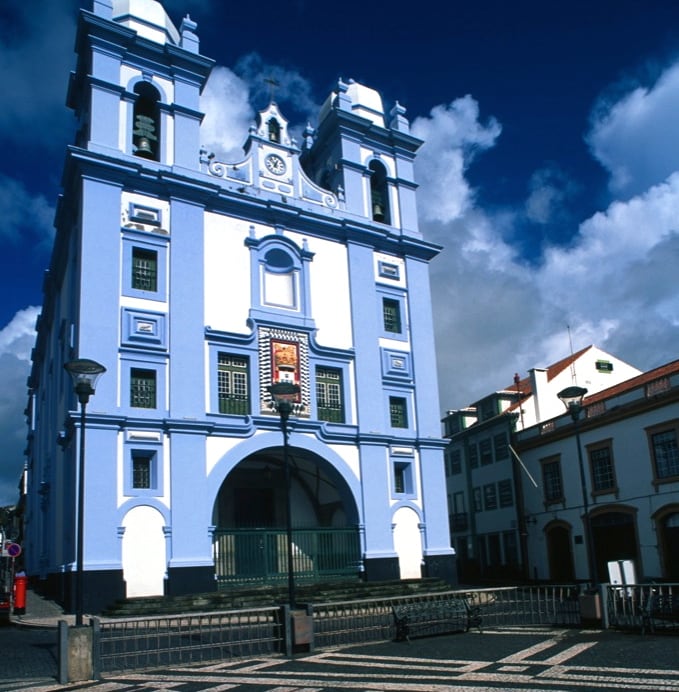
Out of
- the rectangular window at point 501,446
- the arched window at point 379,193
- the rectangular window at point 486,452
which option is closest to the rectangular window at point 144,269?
the arched window at point 379,193

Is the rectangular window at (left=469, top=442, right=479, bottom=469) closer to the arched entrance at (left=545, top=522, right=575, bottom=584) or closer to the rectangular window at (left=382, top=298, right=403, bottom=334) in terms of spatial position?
the arched entrance at (left=545, top=522, right=575, bottom=584)

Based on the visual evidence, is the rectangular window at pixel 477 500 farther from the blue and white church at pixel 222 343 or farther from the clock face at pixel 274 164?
the clock face at pixel 274 164

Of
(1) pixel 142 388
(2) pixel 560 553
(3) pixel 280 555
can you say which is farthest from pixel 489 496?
(1) pixel 142 388

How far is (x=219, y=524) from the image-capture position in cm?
2577

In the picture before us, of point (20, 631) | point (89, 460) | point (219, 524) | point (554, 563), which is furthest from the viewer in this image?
point (554, 563)

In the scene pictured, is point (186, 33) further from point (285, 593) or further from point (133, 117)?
point (285, 593)

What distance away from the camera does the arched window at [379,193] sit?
2988 centimetres

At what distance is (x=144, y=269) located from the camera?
2347 centimetres

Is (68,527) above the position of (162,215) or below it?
below

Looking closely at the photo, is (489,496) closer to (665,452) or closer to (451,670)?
(665,452)

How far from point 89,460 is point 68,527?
268 centimetres

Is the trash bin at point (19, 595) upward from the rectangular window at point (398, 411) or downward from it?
downward

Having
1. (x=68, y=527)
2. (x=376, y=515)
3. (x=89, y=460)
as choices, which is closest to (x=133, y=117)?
(x=89, y=460)

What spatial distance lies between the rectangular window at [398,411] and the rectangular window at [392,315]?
260cm
